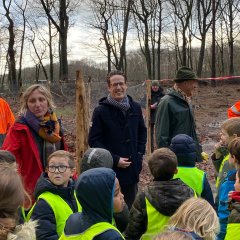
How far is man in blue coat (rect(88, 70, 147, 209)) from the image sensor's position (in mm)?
4168

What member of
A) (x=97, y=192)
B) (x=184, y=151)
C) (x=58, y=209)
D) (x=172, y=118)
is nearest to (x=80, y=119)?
(x=172, y=118)

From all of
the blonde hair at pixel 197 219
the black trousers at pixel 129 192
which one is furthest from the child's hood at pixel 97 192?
the black trousers at pixel 129 192

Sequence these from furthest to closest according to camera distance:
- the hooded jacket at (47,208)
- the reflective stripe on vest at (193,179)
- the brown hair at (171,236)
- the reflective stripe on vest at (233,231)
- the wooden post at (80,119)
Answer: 1. the wooden post at (80,119)
2. the reflective stripe on vest at (193,179)
3. the hooded jacket at (47,208)
4. the reflective stripe on vest at (233,231)
5. the brown hair at (171,236)

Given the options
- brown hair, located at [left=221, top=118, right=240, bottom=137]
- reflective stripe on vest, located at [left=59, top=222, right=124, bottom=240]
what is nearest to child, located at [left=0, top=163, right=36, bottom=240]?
reflective stripe on vest, located at [left=59, top=222, right=124, bottom=240]

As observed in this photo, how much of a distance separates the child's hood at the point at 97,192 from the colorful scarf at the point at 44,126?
1.57 metres

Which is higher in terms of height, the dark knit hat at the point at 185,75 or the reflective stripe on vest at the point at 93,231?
the dark knit hat at the point at 185,75

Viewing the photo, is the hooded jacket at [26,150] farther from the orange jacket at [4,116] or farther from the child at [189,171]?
the orange jacket at [4,116]

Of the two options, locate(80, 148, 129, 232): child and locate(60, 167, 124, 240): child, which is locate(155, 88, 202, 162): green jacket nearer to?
locate(80, 148, 129, 232): child

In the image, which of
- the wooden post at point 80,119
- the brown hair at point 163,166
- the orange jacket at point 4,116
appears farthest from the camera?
the wooden post at point 80,119

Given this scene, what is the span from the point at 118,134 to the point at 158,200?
140 cm

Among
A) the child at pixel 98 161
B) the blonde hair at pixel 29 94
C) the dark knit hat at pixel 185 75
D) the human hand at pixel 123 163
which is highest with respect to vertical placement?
the dark knit hat at pixel 185 75

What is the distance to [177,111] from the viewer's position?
457cm

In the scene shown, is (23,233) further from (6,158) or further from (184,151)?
(184,151)

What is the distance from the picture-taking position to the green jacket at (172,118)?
455 centimetres
